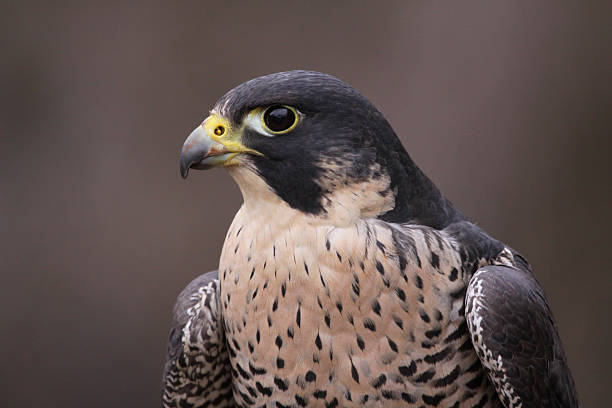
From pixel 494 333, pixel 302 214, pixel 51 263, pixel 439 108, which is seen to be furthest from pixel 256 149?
pixel 51 263

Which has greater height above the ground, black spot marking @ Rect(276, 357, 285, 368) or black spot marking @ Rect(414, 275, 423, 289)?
black spot marking @ Rect(414, 275, 423, 289)

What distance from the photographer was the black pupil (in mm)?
2158

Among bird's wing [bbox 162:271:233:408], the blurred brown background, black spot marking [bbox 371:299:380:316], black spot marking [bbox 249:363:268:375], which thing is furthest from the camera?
the blurred brown background

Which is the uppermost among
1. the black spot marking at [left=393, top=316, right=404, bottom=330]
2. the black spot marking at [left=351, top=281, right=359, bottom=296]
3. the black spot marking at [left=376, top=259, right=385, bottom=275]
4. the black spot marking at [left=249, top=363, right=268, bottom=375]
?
the black spot marking at [left=376, top=259, right=385, bottom=275]

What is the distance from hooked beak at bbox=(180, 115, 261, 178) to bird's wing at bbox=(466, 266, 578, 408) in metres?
0.81

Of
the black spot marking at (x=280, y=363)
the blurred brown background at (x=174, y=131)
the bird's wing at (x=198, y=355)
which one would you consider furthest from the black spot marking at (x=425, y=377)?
the blurred brown background at (x=174, y=131)

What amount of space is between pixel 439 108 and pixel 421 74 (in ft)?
0.83

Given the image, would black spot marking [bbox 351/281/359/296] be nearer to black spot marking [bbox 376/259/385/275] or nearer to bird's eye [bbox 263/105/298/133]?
black spot marking [bbox 376/259/385/275]

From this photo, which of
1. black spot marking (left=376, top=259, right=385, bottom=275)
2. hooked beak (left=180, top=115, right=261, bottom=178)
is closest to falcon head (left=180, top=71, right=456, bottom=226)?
hooked beak (left=180, top=115, right=261, bottom=178)

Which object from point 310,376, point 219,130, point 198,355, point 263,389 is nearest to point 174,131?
point 198,355

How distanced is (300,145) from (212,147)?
0.85ft

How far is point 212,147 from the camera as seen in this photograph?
2.15 metres

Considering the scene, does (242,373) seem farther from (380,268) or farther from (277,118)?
(277,118)

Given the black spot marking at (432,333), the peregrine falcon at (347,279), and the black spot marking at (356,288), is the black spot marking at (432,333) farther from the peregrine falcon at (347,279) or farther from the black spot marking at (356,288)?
the black spot marking at (356,288)
